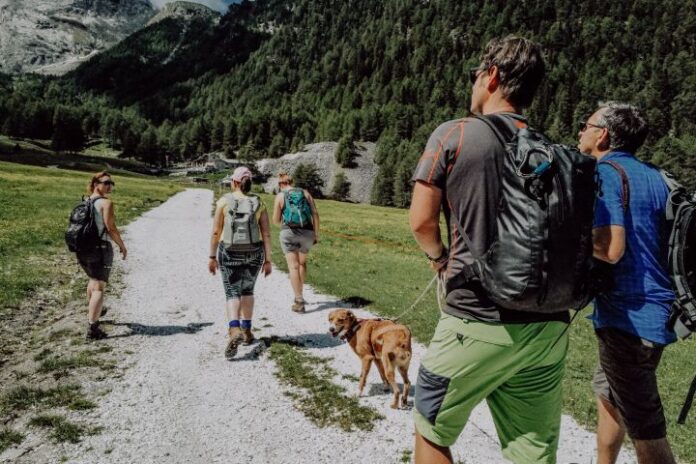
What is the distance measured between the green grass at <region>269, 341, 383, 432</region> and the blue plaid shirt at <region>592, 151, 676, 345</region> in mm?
3562

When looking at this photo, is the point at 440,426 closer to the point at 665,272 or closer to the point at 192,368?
the point at 665,272

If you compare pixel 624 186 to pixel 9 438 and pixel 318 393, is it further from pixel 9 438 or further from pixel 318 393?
pixel 9 438

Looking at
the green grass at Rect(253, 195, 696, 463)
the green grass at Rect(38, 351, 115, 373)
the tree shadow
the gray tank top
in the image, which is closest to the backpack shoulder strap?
the green grass at Rect(253, 195, 696, 463)

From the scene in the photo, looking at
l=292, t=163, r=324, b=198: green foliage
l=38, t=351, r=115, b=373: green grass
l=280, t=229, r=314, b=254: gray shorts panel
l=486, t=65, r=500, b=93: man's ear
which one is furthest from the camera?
l=292, t=163, r=324, b=198: green foliage

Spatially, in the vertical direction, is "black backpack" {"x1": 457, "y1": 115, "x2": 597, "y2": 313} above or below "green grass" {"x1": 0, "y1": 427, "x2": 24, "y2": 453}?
above

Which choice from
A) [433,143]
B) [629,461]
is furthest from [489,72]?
[629,461]

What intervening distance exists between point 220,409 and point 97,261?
179 inches

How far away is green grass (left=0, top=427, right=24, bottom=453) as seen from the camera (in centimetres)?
518

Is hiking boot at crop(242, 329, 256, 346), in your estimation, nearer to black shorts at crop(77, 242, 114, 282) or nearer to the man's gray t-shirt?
black shorts at crop(77, 242, 114, 282)

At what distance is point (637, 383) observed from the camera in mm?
3494

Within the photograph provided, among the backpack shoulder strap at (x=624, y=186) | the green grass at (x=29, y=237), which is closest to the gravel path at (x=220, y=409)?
the green grass at (x=29, y=237)

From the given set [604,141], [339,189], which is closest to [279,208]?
[604,141]

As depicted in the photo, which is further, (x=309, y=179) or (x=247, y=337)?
(x=309, y=179)

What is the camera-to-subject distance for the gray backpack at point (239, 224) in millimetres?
8016
